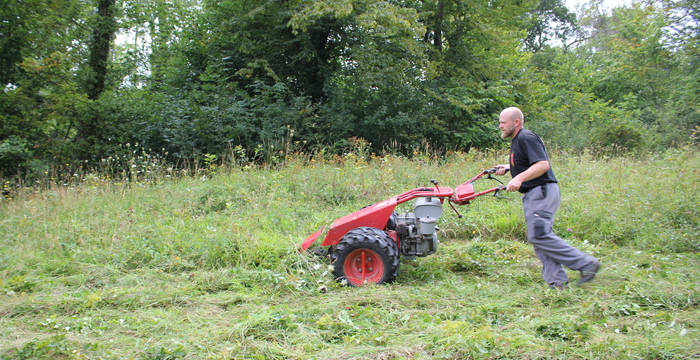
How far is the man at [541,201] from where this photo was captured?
12.8 ft

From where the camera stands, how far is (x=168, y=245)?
5.16 metres

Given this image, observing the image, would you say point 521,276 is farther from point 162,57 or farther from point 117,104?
point 162,57

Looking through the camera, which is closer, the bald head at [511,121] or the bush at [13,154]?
the bald head at [511,121]

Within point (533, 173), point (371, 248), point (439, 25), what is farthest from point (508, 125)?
point (439, 25)

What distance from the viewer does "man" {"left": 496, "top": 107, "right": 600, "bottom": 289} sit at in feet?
12.8

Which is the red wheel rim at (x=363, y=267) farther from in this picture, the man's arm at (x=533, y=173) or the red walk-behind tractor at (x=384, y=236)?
the man's arm at (x=533, y=173)

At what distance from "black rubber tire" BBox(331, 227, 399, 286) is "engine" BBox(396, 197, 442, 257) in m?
0.27

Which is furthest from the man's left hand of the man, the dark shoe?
the dark shoe

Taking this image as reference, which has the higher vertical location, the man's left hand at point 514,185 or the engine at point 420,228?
the man's left hand at point 514,185

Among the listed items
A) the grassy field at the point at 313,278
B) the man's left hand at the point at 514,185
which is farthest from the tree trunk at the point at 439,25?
the man's left hand at the point at 514,185

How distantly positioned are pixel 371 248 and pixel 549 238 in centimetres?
161

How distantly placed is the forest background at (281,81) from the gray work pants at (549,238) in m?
6.09

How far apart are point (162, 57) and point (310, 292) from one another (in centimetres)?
1274

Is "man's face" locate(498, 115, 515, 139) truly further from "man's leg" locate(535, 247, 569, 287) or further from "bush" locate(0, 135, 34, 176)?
"bush" locate(0, 135, 34, 176)
